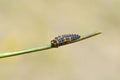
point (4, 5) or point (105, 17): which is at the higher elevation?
point (4, 5)

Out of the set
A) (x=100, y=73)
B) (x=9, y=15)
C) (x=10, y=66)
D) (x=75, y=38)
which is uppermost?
(x=9, y=15)

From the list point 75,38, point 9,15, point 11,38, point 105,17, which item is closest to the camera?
point 75,38

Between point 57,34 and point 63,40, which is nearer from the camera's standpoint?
point 63,40

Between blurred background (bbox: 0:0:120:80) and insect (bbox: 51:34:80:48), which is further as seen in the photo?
blurred background (bbox: 0:0:120:80)

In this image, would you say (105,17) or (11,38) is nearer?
(11,38)

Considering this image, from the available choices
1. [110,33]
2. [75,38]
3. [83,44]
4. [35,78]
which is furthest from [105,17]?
[75,38]

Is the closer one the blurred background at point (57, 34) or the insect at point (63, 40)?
the insect at point (63, 40)

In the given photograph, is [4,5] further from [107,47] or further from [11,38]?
[107,47]

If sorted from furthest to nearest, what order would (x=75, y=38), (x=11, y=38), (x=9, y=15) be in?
(x=9, y=15) < (x=11, y=38) < (x=75, y=38)
